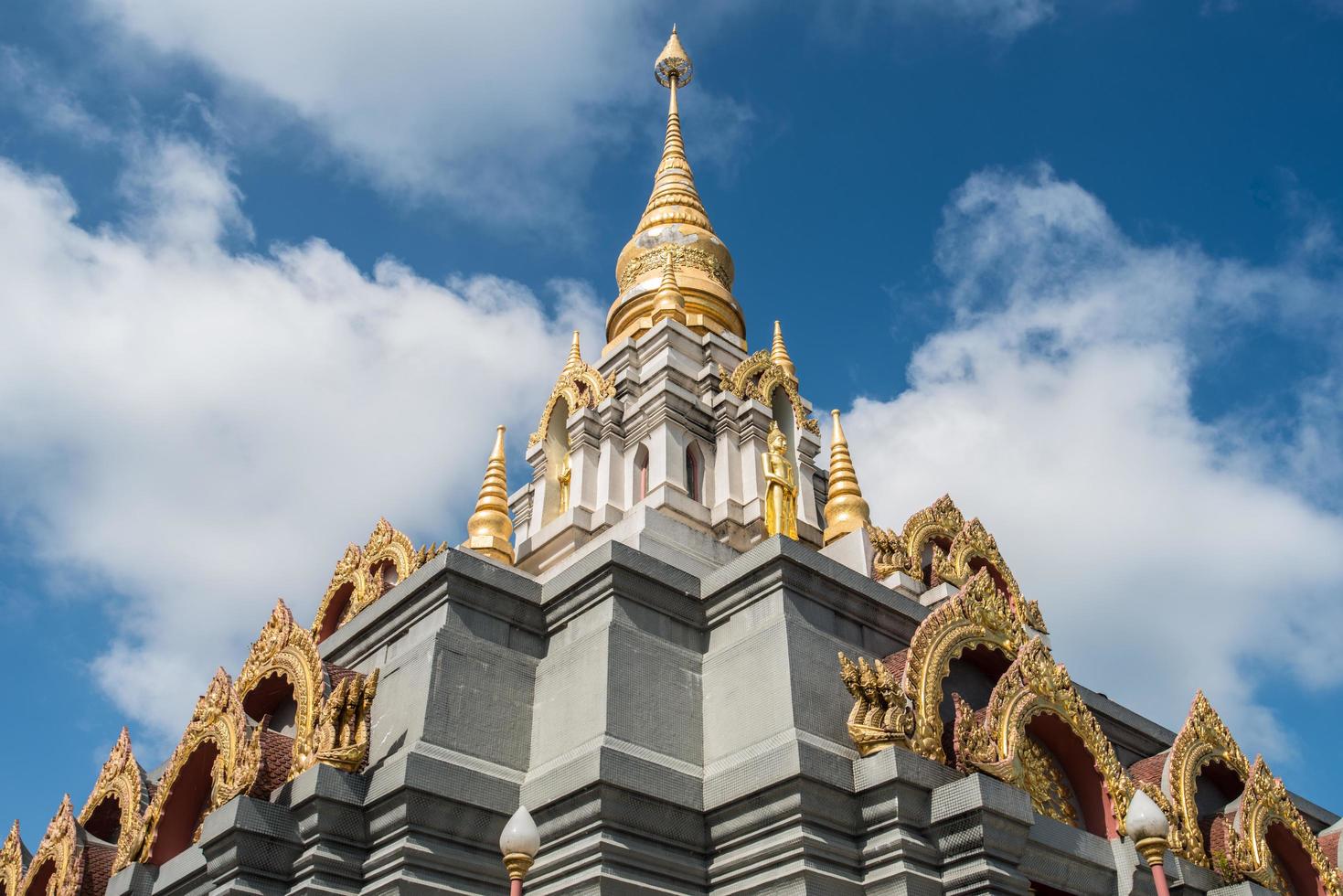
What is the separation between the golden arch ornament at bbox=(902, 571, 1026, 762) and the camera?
1312 centimetres

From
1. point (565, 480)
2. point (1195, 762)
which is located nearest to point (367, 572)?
point (565, 480)

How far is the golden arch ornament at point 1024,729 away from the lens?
13.0 m

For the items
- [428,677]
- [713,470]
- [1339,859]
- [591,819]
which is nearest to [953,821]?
[591,819]

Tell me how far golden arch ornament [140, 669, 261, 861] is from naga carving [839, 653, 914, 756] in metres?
6.27

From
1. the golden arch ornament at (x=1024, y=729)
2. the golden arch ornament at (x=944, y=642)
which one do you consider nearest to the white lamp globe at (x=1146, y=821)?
the golden arch ornament at (x=1024, y=729)

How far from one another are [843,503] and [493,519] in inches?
233

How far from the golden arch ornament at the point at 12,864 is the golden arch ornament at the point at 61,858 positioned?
0.35 meters

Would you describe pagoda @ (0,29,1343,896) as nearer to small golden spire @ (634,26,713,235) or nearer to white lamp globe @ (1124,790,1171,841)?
white lamp globe @ (1124,790,1171,841)

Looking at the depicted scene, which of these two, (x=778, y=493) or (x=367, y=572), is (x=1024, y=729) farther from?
(x=367, y=572)

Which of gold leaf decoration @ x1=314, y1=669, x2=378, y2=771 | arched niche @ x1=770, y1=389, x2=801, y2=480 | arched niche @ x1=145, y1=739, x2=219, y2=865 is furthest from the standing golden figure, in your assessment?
arched niche @ x1=145, y1=739, x2=219, y2=865

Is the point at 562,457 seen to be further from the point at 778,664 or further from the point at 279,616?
the point at 778,664

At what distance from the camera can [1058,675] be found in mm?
14383

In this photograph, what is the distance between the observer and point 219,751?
46.1 feet

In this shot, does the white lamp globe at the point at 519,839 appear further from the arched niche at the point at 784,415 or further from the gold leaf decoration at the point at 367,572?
the arched niche at the point at 784,415
